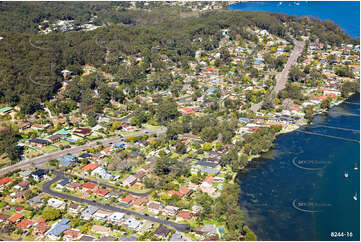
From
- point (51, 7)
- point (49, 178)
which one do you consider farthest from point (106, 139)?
point (51, 7)

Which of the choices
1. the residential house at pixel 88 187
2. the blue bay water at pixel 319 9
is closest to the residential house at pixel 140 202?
the residential house at pixel 88 187

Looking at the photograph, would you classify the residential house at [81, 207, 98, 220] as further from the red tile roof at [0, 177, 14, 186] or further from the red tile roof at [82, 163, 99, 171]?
the red tile roof at [0, 177, 14, 186]

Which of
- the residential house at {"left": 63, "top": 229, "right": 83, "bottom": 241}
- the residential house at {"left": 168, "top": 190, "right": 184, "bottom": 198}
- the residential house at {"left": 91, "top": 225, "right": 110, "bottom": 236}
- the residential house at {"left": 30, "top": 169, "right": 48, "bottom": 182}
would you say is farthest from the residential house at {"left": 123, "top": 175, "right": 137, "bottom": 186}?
the residential house at {"left": 30, "top": 169, "right": 48, "bottom": 182}

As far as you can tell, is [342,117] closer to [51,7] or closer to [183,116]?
[183,116]

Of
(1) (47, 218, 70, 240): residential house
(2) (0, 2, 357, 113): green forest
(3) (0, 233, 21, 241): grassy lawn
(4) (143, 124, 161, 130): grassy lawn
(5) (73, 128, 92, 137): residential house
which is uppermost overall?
(2) (0, 2, 357, 113): green forest

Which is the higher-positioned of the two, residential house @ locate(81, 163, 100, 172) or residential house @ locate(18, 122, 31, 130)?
residential house @ locate(18, 122, 31, 130)

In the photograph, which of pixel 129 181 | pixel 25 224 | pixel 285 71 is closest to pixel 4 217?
pixel 25 224

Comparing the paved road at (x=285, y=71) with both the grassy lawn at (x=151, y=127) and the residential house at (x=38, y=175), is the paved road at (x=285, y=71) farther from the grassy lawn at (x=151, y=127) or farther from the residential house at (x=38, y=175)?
the residential house at (x=38, y=175)

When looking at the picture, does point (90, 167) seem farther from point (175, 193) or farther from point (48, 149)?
point (175, 193)
